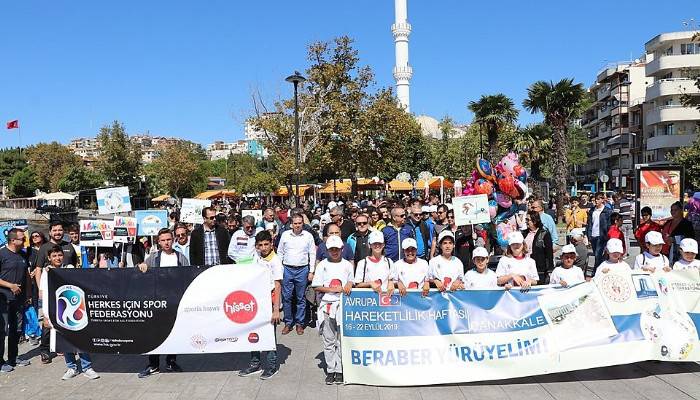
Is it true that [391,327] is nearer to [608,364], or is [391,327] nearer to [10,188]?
[608,364]

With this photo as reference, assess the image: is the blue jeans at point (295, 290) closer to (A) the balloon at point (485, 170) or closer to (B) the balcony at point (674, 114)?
(A) the balloon at point (485, 170)

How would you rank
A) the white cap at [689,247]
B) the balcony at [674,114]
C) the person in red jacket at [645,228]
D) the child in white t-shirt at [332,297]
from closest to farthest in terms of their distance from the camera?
the child in white t-shirt at [332,297] → the white cap at [689,247] → the person in red jacket at [645,228] → the balcony at [674,114]

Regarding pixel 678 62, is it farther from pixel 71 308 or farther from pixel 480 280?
pixel 71 308

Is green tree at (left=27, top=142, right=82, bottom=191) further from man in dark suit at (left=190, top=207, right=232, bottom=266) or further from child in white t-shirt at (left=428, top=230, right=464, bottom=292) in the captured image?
child in white t-shirt at (left=428, top=230, right=464, bottom=292)

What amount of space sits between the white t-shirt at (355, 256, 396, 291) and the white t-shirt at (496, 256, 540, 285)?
135 centimetres

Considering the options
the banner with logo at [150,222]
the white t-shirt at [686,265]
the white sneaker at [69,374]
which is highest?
the banner with logo at [150,222]

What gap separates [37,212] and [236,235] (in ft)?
183

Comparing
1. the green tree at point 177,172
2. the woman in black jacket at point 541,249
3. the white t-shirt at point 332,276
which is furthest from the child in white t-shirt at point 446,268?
the green tree at point 177,172

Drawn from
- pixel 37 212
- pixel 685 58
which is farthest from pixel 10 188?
pixel 685 58

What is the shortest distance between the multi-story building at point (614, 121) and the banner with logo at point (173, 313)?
55.6 metres

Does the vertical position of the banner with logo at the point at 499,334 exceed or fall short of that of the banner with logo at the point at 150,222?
it falls short

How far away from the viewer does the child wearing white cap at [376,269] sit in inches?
252

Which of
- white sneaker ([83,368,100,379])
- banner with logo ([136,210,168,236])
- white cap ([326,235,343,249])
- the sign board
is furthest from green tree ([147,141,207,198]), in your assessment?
white cap ([326,235,343,249])

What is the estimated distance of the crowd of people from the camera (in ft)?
21.1
